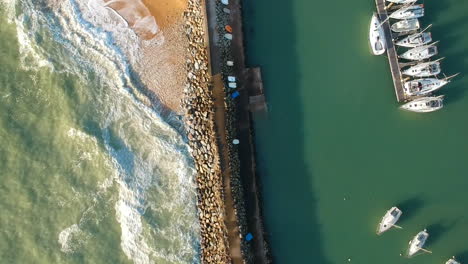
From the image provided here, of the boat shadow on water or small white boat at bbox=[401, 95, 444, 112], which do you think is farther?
the boat shadow on water

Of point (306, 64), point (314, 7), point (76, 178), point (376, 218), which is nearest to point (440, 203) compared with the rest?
point (376, 218)

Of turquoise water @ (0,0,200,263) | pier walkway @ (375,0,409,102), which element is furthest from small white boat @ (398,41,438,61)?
turquoise water @ (0,0,200,263)

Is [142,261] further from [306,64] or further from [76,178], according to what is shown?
[306,64]

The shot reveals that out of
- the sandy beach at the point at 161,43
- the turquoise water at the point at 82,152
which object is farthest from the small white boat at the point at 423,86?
the turquoise water at the point at 82,152

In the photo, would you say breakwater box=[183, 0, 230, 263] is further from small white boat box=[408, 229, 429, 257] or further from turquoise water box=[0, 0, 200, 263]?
small white boat box=[408, 229, 429, 257]

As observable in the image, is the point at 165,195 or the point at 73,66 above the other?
the point at 73,66

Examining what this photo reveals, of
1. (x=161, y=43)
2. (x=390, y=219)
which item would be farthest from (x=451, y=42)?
(x=161, y=43)
